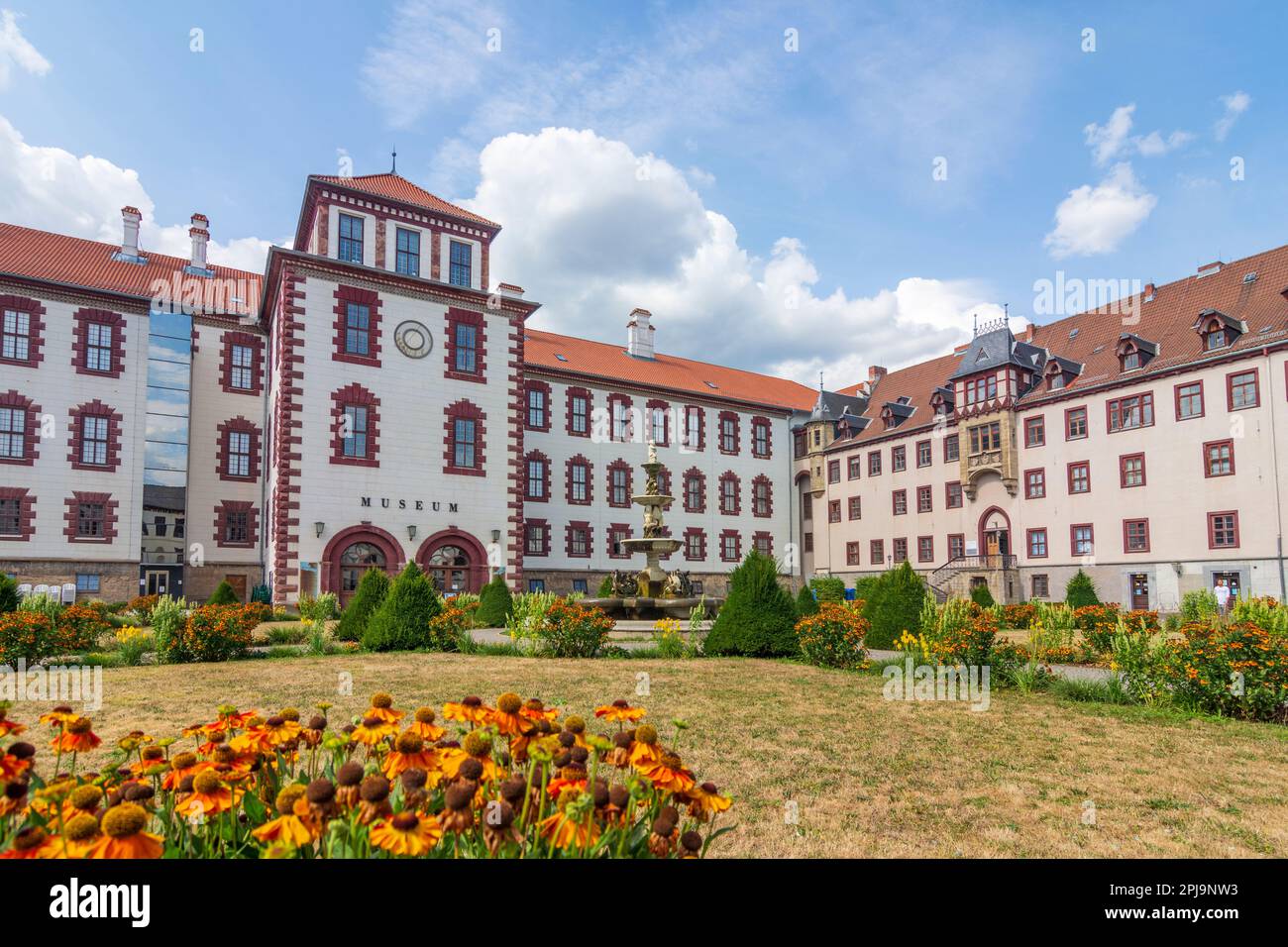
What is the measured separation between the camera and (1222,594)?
2867cm

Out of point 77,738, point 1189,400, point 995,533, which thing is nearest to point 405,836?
point 77,738

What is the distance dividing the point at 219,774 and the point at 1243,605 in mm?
15589

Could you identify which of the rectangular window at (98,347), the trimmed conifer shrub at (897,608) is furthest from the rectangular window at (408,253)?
the trimmed conifer shrub at (897,608)

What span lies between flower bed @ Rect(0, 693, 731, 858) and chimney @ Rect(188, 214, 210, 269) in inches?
1553

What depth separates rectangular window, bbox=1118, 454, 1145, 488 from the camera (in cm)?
3350

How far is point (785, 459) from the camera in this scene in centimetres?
4859

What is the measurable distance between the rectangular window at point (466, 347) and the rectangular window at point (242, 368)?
9.89 meters

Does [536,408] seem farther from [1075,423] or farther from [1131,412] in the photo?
[1131,412]

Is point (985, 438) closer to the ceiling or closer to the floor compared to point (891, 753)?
closer to the ceiling

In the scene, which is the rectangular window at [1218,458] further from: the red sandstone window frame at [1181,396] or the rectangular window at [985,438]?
the rectangular window at [985,438]

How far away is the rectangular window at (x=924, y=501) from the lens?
4238cm

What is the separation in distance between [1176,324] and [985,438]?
948cm

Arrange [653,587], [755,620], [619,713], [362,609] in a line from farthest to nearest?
[653,587] < [362,609] < [755,620] < [619,713]

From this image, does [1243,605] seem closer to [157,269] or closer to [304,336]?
[304,336]
